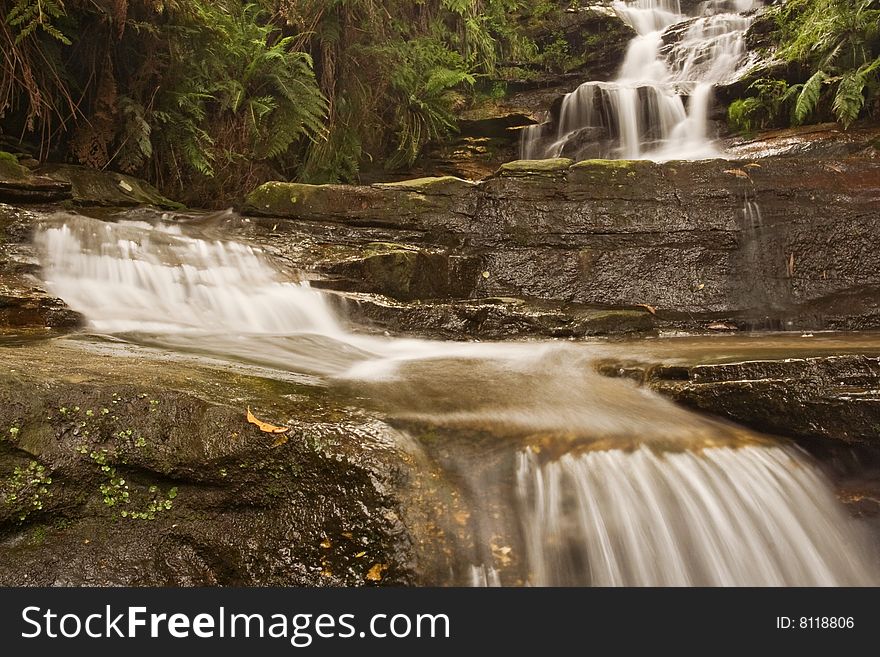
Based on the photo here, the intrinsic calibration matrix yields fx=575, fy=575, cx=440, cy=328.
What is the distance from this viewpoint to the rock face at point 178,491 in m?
1.96

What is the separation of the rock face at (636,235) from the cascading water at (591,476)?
6.25 feet

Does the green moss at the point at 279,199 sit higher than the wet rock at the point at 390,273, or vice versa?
the green moss at the point at 279,199

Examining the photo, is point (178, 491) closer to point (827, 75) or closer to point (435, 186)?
point (435, 186)

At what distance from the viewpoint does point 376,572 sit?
6.72ft

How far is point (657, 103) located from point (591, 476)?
965 cm

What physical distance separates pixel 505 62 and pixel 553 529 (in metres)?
12.8

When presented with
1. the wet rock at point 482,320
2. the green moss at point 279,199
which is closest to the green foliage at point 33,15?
the green moss at point 279,199

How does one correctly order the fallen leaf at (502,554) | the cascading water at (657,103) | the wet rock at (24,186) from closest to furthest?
1. the fallen leaf at (502,554)
2. the wet rock at (24,186)
3. the cascading water at (657,103)

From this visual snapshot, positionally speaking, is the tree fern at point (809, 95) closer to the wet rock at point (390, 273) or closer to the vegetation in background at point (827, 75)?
the vegetation in background at point (827, 75)

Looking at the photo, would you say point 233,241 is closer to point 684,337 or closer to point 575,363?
point 575,363

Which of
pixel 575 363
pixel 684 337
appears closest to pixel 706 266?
pixel 684 337

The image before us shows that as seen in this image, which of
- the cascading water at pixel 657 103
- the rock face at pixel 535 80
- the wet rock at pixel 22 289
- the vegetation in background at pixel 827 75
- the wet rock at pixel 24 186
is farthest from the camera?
the rock face at pixel 535 80

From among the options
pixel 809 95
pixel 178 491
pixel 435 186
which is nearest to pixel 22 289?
pixel 178 491

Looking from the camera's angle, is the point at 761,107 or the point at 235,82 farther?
the point at 761,107
